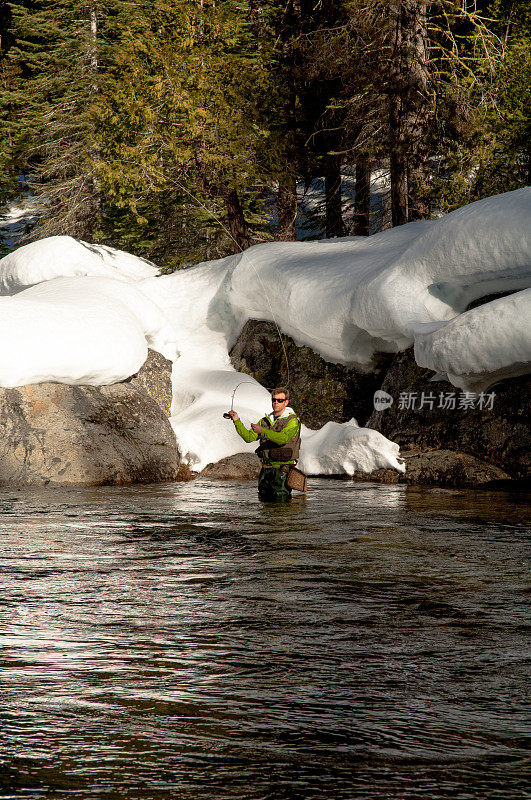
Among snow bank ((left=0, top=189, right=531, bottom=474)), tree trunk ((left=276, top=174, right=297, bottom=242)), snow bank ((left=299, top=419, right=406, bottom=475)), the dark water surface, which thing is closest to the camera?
the dark water surface

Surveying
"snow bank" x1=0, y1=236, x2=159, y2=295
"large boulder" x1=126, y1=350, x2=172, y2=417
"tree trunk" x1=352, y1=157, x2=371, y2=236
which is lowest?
"large boulder" x1=126, y1=350, x2=172, y2=417

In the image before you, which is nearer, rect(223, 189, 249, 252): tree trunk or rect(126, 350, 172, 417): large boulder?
rect(126, 350, 172, 417): large boulder

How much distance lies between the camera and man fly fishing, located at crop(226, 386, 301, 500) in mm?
10594

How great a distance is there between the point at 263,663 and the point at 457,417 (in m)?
9.48

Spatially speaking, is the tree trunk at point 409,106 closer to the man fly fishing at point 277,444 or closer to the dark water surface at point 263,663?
the man fly fishing at point 277,444

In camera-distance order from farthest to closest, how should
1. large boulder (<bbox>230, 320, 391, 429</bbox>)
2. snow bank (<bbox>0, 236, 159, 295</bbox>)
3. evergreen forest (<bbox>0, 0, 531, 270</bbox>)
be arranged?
evergreen forest (<bbox>0, 0, 531, 270</bbox>) < snow bank (<bbox>0, 236, 159, 295</bbox>) < large boulder (<bbox>230, 320, 391, 429</bbox>)

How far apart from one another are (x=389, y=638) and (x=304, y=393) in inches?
441

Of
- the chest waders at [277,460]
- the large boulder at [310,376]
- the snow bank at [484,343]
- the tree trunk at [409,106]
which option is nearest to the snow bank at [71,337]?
the large boulder at [310,376]

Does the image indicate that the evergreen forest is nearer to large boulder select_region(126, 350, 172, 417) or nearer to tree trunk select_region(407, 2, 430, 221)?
tree trunk select_region(407, 2, 430, 221)

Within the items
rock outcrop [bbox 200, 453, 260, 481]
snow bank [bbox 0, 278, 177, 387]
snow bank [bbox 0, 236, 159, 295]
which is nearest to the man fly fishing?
rock outcrop [bbox 200, 453, 260, 481]

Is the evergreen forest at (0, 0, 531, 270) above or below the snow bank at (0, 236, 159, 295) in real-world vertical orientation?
above

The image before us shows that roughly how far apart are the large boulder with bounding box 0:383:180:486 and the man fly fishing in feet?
10.3

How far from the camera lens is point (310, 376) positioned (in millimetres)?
16156

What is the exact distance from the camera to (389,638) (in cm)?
498
